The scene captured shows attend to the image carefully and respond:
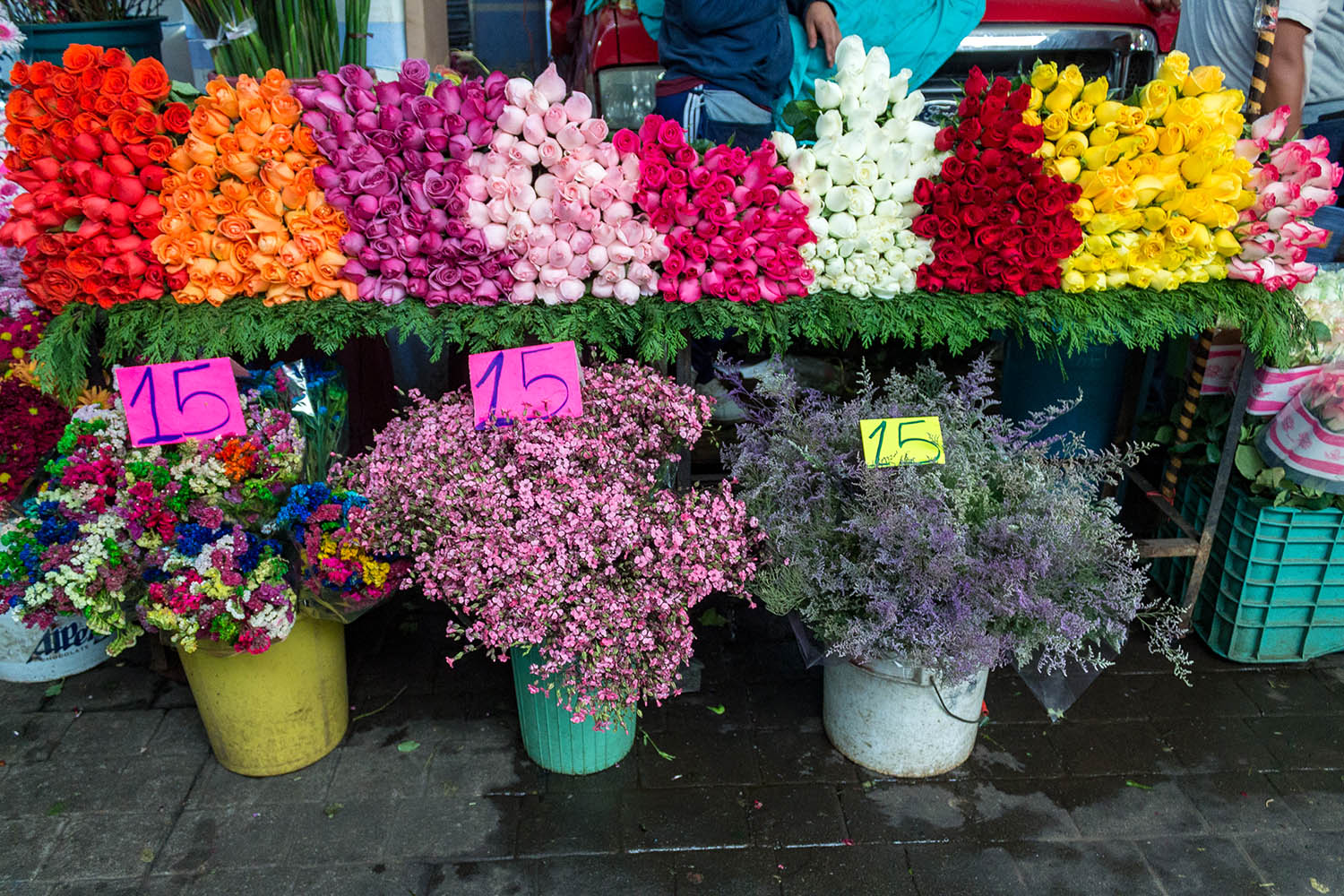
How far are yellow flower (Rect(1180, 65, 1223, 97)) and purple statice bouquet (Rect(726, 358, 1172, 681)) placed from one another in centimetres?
80

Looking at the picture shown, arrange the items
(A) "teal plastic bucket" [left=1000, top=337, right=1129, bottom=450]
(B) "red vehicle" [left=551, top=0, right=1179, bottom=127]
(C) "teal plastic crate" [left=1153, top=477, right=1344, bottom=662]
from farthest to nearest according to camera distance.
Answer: (B) "red vehicle" [left=551, top=0, right=1179, bottom=127] → (A) "teal plastic bucket" [left=1000, top=337, right=1129, bottom=450] → (C) "teal plastic crate" [left=1153, top=477, right=1344, bottom=662]

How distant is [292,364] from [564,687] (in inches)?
44.2

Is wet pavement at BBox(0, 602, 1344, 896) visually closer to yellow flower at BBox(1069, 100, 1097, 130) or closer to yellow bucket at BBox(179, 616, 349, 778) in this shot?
yellow bucket at BBox(179, 616, 349, 778)

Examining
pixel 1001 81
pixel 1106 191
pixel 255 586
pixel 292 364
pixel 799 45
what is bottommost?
pixel 255 586

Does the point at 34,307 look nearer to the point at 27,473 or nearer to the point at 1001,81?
the point at 27,473

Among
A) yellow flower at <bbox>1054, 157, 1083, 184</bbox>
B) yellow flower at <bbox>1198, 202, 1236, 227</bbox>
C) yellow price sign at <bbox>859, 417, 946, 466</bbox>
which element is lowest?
yellow price sign at <bbox>859, 417, 946, 466</bbox>

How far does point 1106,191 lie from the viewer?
2111 mm

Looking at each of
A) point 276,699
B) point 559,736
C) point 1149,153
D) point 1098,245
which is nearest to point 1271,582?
point 1098,245

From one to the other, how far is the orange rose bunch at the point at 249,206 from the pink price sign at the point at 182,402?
18 centimetres

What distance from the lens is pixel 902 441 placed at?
213 centimetres

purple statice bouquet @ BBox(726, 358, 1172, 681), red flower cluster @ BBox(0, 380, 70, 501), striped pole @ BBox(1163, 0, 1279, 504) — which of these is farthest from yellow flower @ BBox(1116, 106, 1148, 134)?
red flower cluster @ BBox(0, 380, 70, 501)

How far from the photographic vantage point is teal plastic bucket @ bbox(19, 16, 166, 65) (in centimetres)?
275

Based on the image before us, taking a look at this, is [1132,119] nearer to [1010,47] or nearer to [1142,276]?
[1142,276]

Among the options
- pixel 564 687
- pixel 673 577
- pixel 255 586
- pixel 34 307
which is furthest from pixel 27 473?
pixel 673 577
